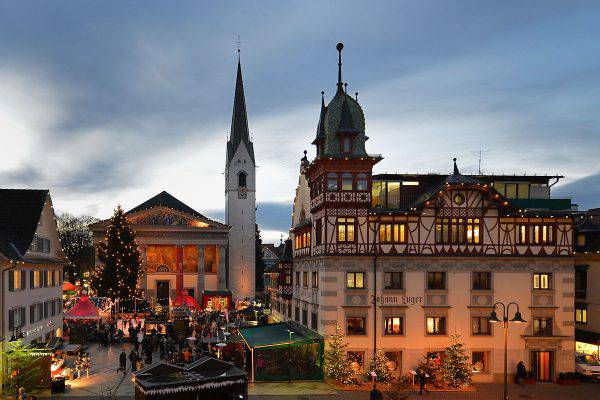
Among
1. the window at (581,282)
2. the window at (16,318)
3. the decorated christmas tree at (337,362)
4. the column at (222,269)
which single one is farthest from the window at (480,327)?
the column at (222,269)

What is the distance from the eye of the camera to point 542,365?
36.4 m

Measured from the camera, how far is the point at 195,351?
141ft

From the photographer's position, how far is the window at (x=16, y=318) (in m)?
34.2

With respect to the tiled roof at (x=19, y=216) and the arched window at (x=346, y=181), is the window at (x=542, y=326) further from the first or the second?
the tiled roof at (x=19, y=216)

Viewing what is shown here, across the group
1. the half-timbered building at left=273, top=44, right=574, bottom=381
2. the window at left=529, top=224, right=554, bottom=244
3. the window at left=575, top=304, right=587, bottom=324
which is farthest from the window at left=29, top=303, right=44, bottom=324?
the window at left=575, top=304, right=587, bottom=324

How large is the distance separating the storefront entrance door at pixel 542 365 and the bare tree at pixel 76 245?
90.2m

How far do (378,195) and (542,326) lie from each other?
1242 centimetres

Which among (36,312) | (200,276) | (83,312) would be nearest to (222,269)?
(200,276)

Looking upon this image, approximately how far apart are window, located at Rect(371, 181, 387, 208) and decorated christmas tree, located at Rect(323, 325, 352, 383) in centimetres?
800

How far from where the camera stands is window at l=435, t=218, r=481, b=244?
120 ft

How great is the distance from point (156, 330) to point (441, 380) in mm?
24976

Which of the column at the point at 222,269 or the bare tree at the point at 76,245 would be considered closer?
the column at the point at 222,269

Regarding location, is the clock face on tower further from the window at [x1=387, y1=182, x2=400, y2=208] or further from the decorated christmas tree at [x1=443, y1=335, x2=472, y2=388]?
the decorated christmas tree at [x1=443, y1=335, x2=472, y2=388]

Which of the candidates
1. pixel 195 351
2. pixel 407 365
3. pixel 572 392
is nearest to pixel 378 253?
pixel 407 365
